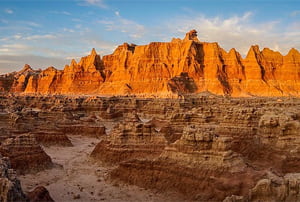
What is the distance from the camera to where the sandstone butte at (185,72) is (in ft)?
395

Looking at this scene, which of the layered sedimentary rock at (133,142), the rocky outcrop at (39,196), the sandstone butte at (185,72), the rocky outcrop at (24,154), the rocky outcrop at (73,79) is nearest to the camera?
the rocky outcrop at (39,196)

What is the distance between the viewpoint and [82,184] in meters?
21.8

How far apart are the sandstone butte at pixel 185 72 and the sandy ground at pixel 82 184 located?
83032 millimetres

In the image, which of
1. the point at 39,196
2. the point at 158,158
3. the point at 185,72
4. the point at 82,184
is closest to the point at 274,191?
the point at 158,158

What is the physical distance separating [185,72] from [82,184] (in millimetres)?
107030

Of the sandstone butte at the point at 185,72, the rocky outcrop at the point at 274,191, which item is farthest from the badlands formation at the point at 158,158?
the sandstone butte at the point at 185,72

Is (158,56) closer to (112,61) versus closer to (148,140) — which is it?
(112,61)

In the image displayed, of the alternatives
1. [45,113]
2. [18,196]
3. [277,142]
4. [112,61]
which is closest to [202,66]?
[112,61]

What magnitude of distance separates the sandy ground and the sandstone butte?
83.0 m

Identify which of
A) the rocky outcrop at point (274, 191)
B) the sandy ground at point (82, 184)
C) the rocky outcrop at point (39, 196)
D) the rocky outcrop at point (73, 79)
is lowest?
the sandy ground at point (82, 184)

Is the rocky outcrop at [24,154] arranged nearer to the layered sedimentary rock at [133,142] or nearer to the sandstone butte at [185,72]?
the layered sedimentary rock at [133,142]

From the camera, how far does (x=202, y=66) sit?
5157 inches

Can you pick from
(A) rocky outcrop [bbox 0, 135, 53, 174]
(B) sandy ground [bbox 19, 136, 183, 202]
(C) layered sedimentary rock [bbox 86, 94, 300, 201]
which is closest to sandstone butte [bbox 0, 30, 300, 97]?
(C) layered sedimentary rock [bbox 86, 94, 300, 201]

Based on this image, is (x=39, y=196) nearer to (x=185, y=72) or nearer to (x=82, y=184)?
(x=82, y=184)
